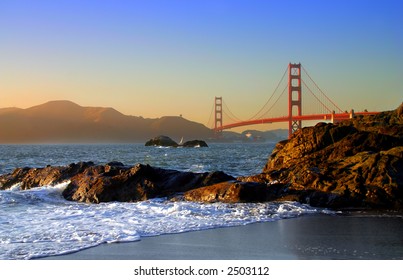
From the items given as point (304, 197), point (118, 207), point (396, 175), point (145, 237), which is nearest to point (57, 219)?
point (118, 207)

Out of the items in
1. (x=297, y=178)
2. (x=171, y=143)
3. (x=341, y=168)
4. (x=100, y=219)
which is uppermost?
(x=341, y=168)

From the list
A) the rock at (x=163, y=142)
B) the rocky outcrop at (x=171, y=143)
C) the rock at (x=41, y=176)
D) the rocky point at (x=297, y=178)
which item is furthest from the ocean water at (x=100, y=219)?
the rock at (x=163, y=142)

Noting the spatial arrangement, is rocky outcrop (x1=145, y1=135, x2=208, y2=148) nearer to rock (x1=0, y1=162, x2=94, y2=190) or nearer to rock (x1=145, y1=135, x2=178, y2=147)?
rock (x1=145, y1=135, x2=178, y2=147)

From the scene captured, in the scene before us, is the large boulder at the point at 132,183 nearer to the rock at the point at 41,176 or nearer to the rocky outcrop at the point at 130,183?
the rocky outcrop at the point at 130,183

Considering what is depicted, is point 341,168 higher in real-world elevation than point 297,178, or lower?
higher

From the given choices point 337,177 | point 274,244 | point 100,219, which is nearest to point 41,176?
point 100,219

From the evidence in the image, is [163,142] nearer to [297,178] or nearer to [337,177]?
[297,178]

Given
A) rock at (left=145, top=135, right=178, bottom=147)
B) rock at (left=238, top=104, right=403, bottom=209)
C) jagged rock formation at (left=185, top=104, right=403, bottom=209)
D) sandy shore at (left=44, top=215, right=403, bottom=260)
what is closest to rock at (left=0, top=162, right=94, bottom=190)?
jagged rock formation at (left=185, top=104, right=403, bottom=209)
